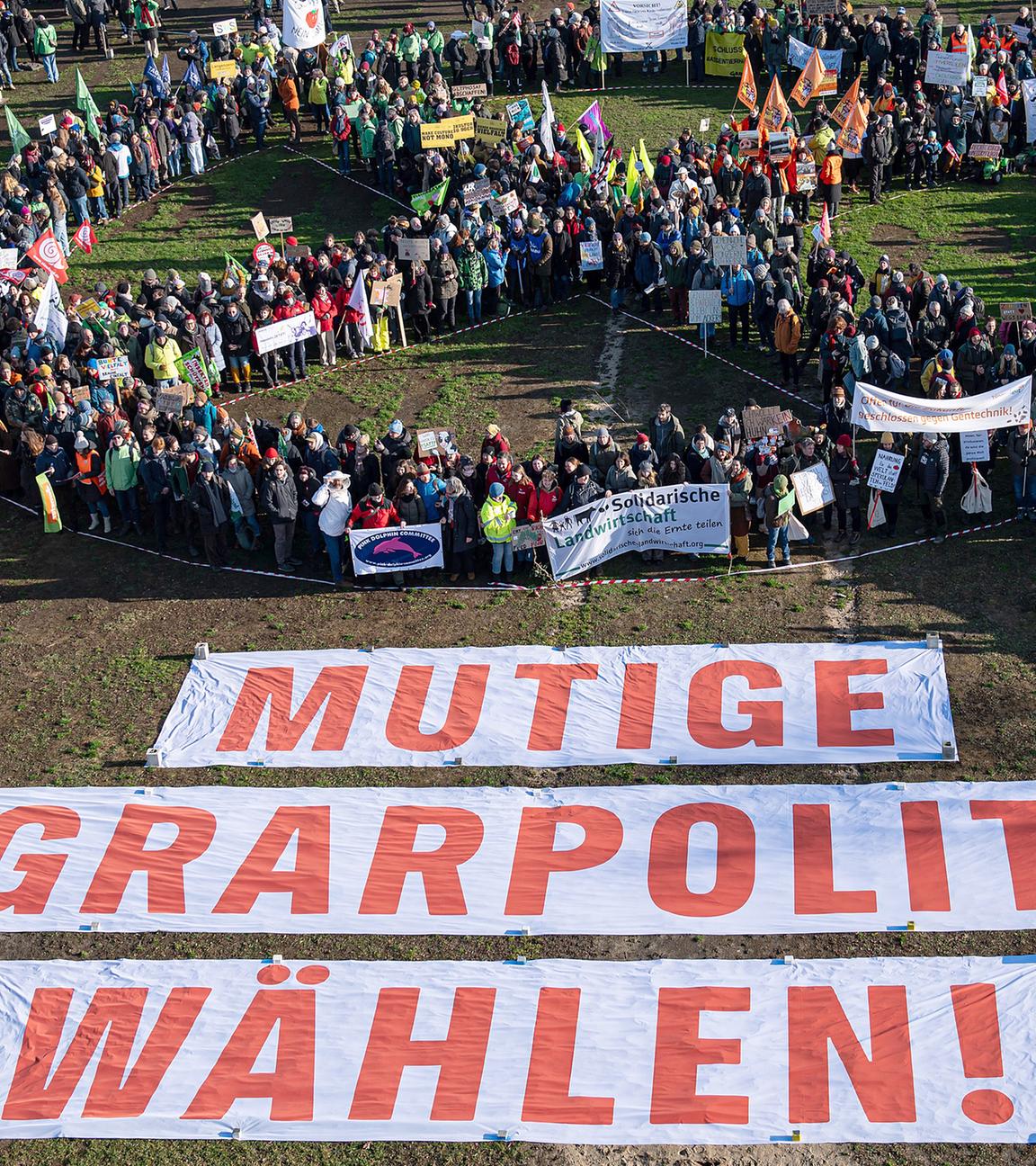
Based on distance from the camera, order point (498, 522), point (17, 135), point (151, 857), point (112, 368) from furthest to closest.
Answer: point (17, 135)
point (112, 368)
point (498, 522)
point (151, 857)

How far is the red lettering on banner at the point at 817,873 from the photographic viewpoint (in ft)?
63.1

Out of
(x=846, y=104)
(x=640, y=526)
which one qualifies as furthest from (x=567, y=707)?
(x=846, y=104)

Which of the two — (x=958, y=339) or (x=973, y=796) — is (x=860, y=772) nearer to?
(x=973, y=796)

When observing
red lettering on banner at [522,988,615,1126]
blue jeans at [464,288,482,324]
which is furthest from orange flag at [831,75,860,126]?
red lettering on banner at [522,988,615,1126]

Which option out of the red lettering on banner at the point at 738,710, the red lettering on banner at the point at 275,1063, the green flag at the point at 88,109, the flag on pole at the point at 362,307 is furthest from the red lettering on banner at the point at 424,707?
the green flag at the point at 88,109

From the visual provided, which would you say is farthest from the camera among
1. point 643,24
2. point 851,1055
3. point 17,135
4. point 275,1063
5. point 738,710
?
point 643,24

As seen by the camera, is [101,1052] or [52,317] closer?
[101,1052]

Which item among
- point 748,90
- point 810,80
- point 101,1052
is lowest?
point 101,1052

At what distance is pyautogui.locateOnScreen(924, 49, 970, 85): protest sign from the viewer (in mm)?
35188

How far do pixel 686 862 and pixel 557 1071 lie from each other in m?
3.40

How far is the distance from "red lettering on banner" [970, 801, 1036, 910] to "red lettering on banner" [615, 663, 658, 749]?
4.33 m

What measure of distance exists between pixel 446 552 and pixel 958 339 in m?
9.44

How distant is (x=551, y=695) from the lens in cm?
2284

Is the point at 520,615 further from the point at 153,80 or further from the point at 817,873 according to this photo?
the point at 153,80
